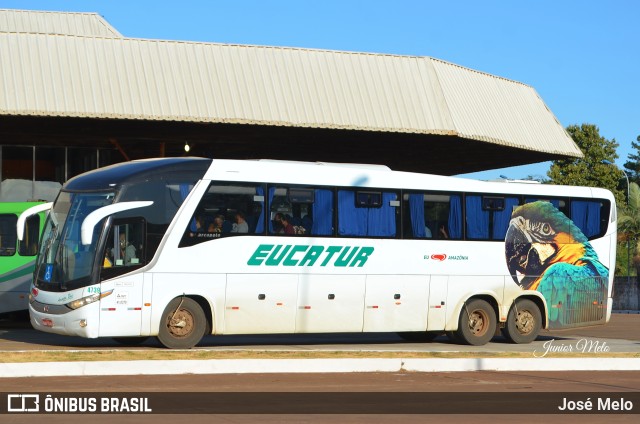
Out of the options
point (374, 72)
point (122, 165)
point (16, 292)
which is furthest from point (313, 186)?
point (374, 72)

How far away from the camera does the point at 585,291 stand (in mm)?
25984

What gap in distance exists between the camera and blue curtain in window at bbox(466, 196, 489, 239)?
80.9ft

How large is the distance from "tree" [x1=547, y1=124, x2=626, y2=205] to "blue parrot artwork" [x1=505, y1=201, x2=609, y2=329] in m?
49.7

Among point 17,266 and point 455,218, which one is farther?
point 17,266

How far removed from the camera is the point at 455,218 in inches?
961

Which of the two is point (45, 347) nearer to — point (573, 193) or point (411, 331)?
point (411, 331)

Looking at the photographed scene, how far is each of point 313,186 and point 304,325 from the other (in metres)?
2.79

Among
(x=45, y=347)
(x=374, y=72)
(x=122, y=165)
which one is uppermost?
(x=374, y=72)

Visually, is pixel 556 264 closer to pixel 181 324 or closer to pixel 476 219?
pixel 476 219

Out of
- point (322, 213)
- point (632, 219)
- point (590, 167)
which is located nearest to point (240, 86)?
point (322, 213)

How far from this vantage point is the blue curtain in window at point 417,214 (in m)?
23.9

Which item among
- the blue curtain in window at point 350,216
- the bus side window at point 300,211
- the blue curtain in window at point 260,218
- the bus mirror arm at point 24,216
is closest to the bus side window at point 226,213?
the blue curtain in window at point 260,218

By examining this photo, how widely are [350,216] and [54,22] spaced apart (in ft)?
98.5

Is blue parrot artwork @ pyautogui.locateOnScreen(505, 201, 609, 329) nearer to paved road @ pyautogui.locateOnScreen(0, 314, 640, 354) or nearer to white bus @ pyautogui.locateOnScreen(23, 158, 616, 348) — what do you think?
white bus @ pyautogui.locateOnScreen(23, 158, 616, 348)
